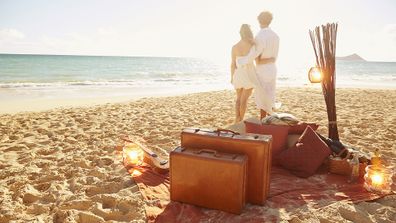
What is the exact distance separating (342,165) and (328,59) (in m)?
1.26

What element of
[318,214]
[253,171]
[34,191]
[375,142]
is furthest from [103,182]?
[375,142]

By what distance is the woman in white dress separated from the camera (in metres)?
4.47

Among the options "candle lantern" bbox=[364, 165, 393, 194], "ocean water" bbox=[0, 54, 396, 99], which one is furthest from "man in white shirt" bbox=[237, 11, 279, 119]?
"candle lantern" bbox=[364, 165, 393, 194]

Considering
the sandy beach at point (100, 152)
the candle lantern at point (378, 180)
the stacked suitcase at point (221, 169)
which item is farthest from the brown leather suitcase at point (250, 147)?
the candle lantern at point (378, 180)

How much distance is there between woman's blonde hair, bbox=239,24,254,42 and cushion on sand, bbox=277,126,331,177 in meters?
2.00

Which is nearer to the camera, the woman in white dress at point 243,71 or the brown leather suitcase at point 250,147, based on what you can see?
the brown leather suitcase at point 250,147

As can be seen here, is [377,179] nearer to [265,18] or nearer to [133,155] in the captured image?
[133,155]

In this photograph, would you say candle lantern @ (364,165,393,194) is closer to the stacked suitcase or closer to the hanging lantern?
the stacked suitcase

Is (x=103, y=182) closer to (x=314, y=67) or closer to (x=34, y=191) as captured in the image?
(x=34, y=191)

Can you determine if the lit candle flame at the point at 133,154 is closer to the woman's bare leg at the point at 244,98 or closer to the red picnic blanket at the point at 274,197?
the red picnic blanket at the point at 274,197

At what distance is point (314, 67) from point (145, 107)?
4617mm

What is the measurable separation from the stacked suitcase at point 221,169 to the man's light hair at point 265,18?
250cm

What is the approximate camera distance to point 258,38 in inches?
169

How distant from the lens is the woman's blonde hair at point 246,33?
4.45 m
